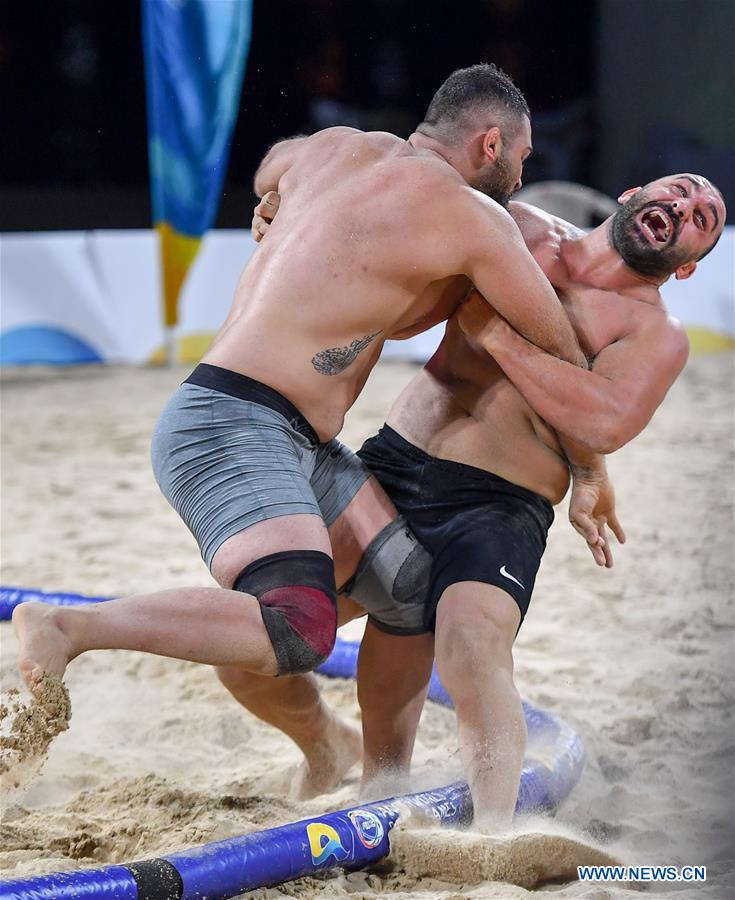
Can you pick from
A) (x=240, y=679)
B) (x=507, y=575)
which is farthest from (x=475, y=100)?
(x=240, y=679)

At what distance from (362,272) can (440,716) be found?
1463mm

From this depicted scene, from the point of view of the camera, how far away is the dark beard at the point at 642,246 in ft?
7.38

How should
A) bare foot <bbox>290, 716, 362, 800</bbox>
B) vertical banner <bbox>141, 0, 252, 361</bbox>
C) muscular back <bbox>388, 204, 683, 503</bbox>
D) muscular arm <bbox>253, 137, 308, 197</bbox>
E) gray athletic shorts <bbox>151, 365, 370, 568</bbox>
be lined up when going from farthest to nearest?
vertical banner <bbox>141, 0, 252, 361</bbox>, bare foot <bbox>290, 716, 362, 800</bbox>, muscular arm <bbox>253, 137, 308, 197</bbox>, muscular back <bbox>388, 204, 683, 503</bbox>, gray athletic shorts <bbox>151, 365, 370, 568</bbox>

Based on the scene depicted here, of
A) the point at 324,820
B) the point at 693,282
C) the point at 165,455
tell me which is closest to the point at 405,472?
the point at 165,455

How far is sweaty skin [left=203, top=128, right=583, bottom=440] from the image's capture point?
2.11 metres

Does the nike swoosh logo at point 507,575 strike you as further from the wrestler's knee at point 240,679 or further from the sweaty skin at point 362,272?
the wrestler's knee at point 240,679

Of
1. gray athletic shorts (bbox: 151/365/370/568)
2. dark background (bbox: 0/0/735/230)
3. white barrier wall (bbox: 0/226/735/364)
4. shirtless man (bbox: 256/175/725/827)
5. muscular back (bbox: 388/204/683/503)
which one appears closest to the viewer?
gray athletic shorts (bbox: 151/365/370/568)

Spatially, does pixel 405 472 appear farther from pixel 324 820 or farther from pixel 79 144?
pixel 79 144

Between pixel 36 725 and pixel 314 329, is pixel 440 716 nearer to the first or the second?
pixel 314 329

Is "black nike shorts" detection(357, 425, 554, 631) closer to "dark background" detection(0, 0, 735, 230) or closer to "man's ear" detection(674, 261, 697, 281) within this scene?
"man's ear" detection(674, 261, 697, 281)

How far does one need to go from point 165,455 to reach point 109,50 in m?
8.72

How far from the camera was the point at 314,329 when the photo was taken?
2.13 metres

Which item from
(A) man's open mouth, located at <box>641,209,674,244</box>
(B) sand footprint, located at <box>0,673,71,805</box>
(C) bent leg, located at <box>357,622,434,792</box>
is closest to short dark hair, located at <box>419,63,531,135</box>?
(A) man's open mouth, located at <box>641,209,674,244</box>

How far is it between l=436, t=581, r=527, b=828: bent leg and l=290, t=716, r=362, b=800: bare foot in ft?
1.61
